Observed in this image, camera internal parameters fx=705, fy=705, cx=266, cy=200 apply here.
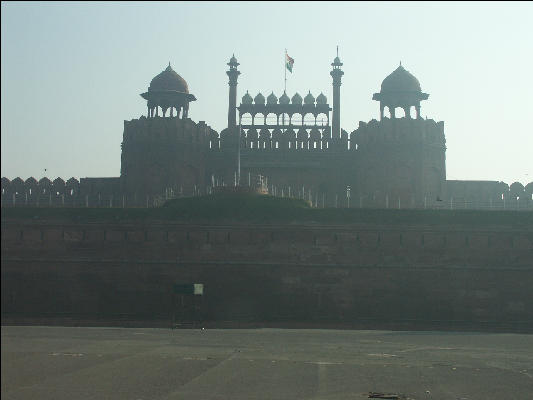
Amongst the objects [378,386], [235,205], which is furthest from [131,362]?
[235,205]

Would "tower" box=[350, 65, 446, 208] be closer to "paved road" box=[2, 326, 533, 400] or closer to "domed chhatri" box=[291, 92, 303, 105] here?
"domed chhatri" box=[291, 92, 303, 105]

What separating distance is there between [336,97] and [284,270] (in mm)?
18589

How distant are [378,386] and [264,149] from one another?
80.8 ft

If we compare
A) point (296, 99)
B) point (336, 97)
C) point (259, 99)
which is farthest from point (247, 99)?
point (336, 97)

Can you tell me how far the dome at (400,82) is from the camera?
34594mm

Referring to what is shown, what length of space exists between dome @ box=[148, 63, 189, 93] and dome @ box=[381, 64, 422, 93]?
33.1 ft

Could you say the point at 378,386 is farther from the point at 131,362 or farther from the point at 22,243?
the point at 22,243

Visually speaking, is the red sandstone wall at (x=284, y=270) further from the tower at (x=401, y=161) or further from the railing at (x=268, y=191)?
the tower at (x=401, y=161)

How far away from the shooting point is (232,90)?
42.2 m

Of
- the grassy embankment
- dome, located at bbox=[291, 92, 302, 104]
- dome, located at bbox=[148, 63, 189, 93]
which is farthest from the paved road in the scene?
dome, located at bbox=[291, 92, 302, 104]

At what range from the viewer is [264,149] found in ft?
112

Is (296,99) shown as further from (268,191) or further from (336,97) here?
(268,191)

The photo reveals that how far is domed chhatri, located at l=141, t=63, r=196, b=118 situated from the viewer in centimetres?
3506

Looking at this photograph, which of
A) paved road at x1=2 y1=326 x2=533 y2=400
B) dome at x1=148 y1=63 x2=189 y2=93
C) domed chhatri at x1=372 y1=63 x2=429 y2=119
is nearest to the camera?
paved road at x1=2 y1=326 x2=533 y2=400
